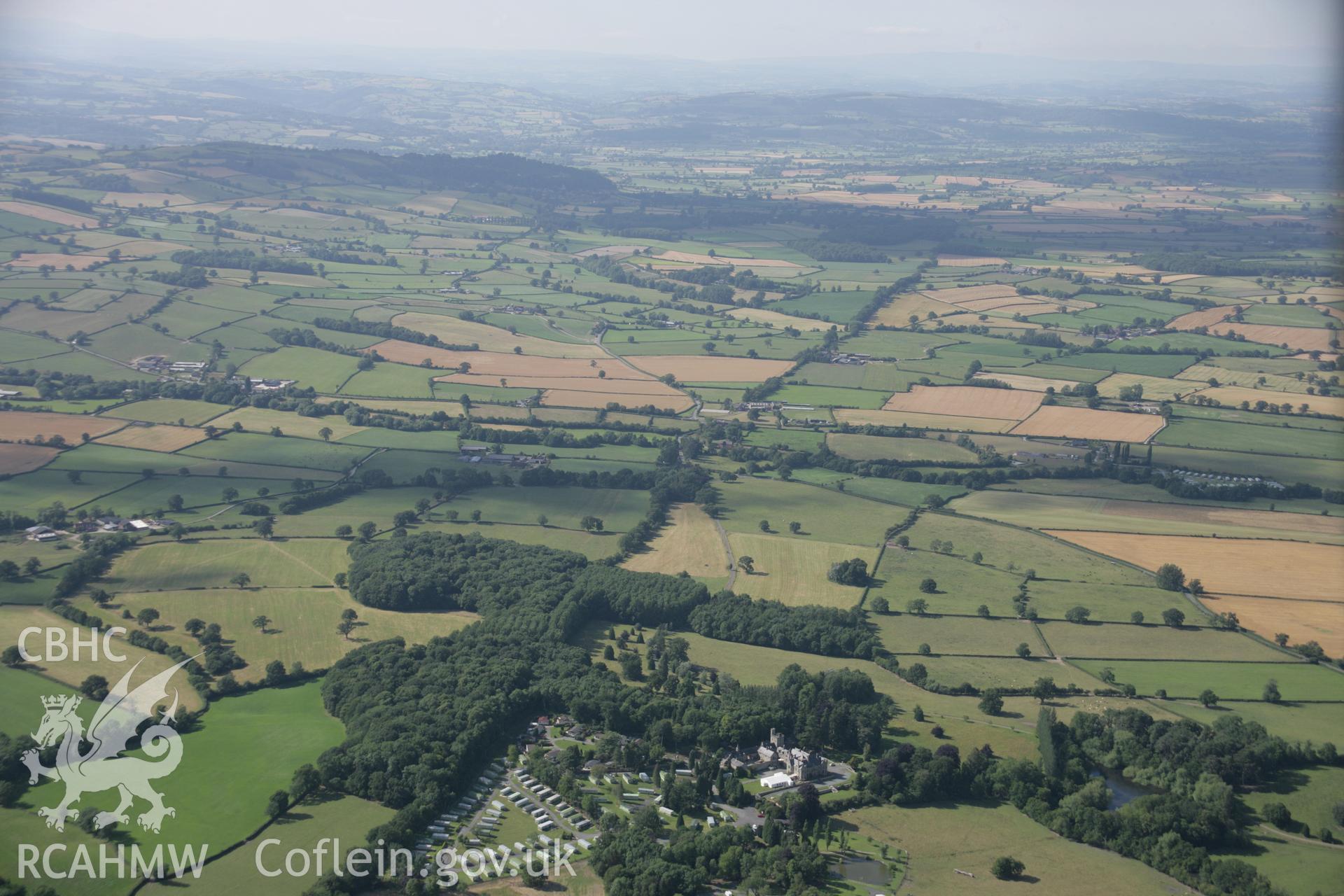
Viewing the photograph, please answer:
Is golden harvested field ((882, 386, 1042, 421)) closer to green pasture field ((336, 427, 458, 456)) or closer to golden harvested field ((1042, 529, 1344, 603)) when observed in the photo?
golden harvested field ((1042, 529, 1344, 603))

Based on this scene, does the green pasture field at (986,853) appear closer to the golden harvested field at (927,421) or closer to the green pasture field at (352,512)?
the green pasture field at (352,512)

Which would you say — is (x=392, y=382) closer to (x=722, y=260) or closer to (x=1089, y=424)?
(x=1089, y=424)

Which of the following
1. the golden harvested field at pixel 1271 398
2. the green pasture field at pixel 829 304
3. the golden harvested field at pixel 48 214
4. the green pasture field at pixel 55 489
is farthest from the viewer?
the golden harvested field at pixel 48 214

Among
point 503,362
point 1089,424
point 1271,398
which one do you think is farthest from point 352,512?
point 1271,398

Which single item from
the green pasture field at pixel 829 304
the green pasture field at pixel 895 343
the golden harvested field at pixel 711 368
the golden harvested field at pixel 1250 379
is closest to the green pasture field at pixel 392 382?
the golden harvested field at pixel 711 368

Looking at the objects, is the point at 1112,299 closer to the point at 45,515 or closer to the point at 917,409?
the point at 917,409

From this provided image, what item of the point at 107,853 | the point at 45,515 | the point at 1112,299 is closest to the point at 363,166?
the point at 1112,299

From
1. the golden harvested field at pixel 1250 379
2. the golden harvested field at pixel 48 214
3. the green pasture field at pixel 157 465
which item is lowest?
the green pasture field at pixel 157 465

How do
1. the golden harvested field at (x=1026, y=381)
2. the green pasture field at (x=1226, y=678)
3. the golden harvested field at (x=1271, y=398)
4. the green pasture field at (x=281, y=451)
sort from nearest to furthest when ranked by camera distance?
1. the green pasture field at (x=1226, y=678)
2. the green pasture field at (x=281, y=451)
3. the golden harvested field at (x=1271, y=398)
4. the golden harvested field at (x=1026, y=381)
